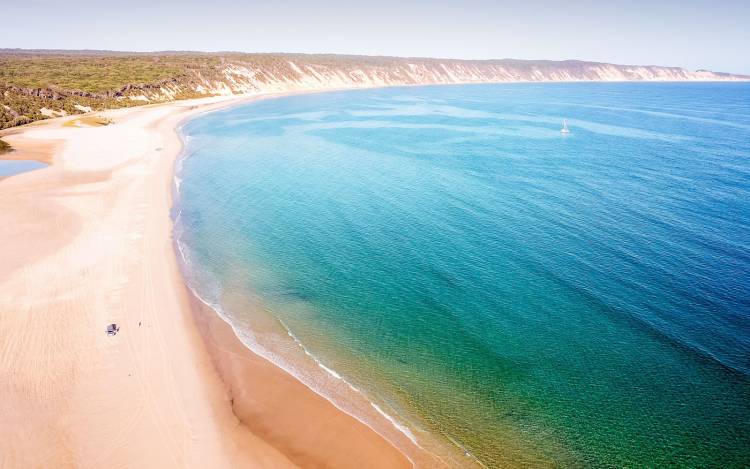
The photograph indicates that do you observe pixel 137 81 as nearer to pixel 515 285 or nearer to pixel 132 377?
pixel 132 377

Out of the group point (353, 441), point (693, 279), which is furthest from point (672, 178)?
point (353, 441)

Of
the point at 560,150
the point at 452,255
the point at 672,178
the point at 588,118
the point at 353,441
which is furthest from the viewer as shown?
the point at 588,118

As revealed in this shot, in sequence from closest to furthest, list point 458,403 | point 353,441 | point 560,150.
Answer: point 353,441, point 458,403, point 560,150

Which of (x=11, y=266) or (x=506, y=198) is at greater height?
(x=506, y=198)

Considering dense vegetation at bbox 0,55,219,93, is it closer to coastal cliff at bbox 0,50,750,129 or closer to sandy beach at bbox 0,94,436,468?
coastal cliff at bbox 0,50,750,129

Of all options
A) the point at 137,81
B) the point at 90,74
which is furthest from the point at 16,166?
the point at 90,74

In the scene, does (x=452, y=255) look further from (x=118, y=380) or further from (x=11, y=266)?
(x=11, y=266)
